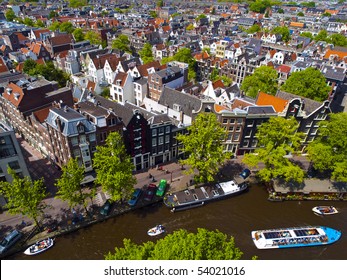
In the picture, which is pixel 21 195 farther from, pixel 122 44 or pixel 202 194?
pixel 122 44

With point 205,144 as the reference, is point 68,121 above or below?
above

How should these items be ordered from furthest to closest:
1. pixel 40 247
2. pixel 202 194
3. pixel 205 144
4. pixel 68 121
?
pixel 202 194
pixel 205 144
pixel 68 121
pixel 40 247

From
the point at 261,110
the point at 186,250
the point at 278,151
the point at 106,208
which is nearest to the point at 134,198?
the point at 106,208

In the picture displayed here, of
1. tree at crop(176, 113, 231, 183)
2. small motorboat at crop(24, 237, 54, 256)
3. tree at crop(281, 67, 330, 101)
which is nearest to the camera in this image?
small motorboat at crop(24, 237, 54, 256)

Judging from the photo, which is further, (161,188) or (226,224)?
(161,188)

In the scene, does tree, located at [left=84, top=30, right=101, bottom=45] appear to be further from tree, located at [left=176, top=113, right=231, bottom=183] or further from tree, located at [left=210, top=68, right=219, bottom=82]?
tree, located at [left=176, top=113, right=231, bottom=183]

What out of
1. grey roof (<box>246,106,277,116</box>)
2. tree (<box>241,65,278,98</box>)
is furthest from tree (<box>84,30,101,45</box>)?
grey roof (<box>246,106,277,116</box>)
